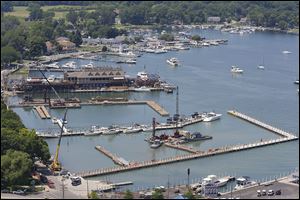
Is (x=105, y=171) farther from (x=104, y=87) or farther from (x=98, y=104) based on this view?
(x=104, y=87)

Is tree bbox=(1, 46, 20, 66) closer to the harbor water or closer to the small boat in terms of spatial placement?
the harbor water

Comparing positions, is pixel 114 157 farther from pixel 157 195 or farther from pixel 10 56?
pixel 10 56

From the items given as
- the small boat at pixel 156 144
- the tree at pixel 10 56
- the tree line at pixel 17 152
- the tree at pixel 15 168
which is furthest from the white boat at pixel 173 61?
the tree at pixel 15 168

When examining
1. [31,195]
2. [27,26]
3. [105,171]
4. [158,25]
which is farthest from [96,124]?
[158,25]

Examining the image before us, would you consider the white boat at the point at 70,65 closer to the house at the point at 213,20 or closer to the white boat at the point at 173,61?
the white boat at the point at 173,61

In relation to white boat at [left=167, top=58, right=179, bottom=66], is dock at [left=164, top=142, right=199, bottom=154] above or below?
below

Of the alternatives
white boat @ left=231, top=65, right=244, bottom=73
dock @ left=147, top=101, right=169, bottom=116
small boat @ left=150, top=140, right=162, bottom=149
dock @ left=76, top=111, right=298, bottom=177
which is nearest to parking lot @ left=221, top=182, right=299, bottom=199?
dock @ left=76, top=111, right=298, bottom=177
